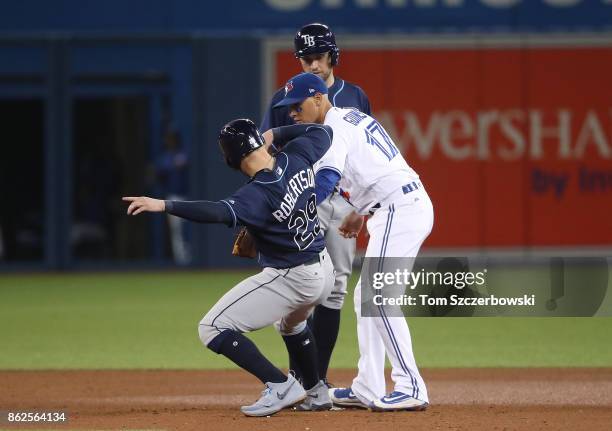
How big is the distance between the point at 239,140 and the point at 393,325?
1.27m

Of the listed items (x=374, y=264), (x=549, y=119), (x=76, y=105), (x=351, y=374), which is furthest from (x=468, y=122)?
(x=374, y=264)

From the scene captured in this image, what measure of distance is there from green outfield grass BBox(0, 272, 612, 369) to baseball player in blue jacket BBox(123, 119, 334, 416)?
7.70 ft

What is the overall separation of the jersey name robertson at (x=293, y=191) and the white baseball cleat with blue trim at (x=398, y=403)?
3.77 feet

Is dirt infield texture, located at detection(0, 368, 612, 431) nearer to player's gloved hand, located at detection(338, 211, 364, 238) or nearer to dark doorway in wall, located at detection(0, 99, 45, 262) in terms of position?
player's gloved hand, located at detection(338, 211, 364, 238)

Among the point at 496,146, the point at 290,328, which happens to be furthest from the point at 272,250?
the point at 496,146

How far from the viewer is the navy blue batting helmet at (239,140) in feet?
19.8

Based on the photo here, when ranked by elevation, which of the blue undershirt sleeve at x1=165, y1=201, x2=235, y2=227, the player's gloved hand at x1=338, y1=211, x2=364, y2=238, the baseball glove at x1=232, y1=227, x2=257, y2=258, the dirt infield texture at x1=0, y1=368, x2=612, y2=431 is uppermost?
the blue undershirt sleeve at x1=165, y1=201, x2=235, y2=227

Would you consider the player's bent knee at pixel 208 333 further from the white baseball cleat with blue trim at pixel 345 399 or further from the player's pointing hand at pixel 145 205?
the white baseball cleat with blue trim at pixel 345 399

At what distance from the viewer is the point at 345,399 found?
666cm

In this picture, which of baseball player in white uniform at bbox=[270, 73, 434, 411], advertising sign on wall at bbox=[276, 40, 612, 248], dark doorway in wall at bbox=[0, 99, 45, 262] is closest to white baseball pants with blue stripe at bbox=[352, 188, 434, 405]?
baseball player in white uniform at bbox=[270, 73, 434, 411]

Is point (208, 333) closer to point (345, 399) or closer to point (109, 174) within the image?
point (345, 399)

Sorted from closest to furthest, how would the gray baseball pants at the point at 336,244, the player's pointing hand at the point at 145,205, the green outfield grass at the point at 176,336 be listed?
the player's pointing hand at the point at 145,205 < the gray baseball pants at the point at 336,244 < the green outfield grass at the point at 176,336

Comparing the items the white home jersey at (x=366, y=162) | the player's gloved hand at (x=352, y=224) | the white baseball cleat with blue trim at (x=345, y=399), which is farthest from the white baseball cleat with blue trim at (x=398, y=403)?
the white home jersey at (x=366, y=162)

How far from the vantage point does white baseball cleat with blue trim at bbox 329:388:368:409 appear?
664 cm
